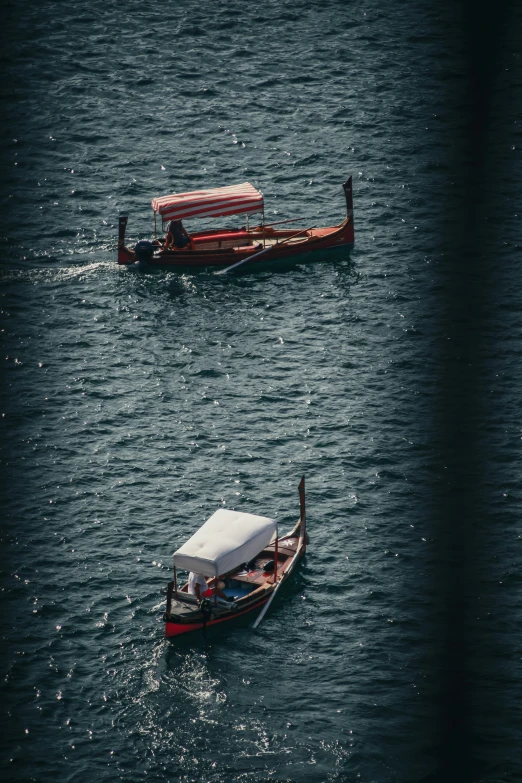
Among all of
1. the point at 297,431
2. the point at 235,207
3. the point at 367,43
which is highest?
the point at 367,43

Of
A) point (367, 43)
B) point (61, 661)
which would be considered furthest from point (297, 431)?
point (367, 43)

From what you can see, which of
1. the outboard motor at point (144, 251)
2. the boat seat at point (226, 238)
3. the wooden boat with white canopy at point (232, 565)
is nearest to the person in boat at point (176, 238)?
the boat seat at point (226, 238)

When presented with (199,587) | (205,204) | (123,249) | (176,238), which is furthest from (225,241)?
(199,587)

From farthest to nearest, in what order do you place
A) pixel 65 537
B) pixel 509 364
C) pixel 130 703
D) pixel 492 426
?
pixel 509 364 → pixel 492 426 → pixel 65 537 → pixel 130 703

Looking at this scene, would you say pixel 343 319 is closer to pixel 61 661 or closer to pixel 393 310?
pixel 393 310

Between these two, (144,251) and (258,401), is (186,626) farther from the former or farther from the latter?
(144,251)

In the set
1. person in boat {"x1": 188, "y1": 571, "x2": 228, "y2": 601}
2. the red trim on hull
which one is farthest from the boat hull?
the red trim on hull

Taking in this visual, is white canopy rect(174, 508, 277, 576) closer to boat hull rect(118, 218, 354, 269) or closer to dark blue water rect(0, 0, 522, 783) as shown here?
dark blue water rect(0, 0, 522, 783)
